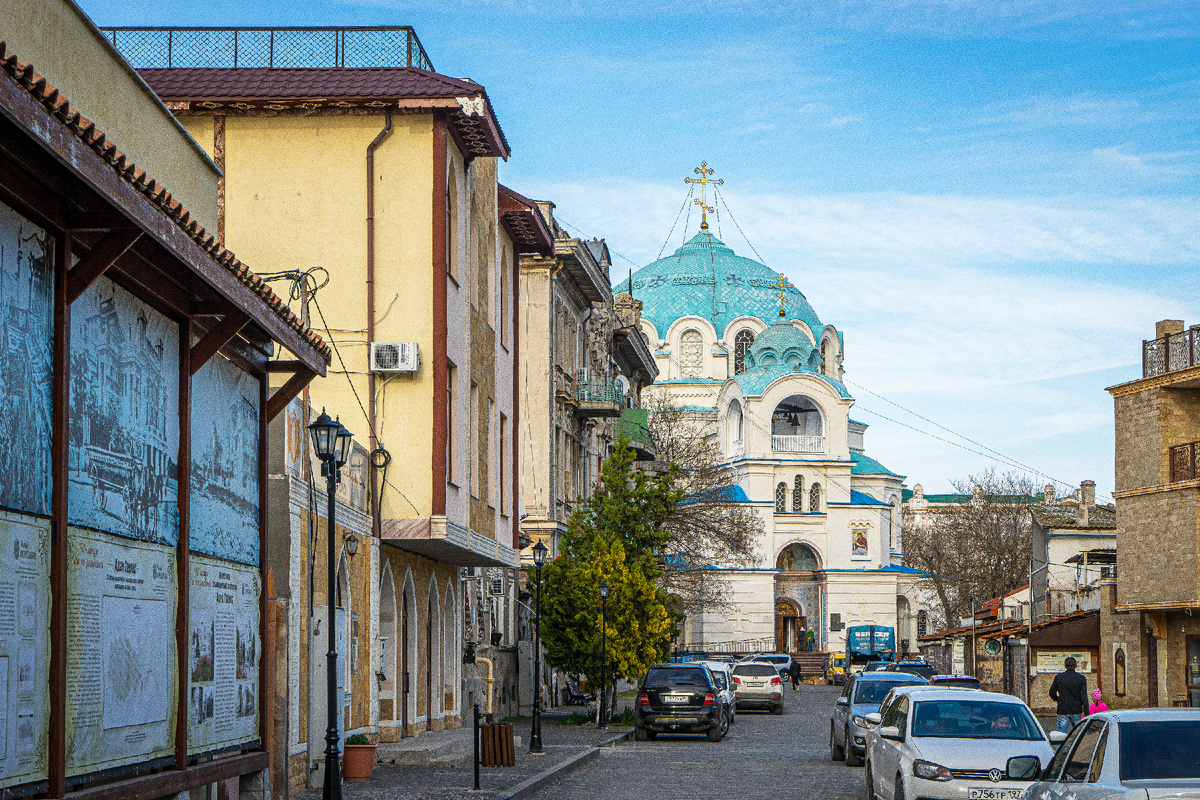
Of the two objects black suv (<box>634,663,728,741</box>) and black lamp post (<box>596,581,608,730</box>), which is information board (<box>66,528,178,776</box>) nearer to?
black suv (<box>634,663,728,741</box>)

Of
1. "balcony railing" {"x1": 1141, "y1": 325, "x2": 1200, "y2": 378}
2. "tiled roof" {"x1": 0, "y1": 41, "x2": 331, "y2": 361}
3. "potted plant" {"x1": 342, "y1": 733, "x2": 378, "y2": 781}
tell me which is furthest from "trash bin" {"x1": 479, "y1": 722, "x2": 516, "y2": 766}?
"balcony railing" {"x1": 1141, "y1": 325, "x2": 1200, "y2": 378}

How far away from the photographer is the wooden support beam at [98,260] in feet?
32.1

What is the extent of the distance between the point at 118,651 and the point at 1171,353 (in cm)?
3580

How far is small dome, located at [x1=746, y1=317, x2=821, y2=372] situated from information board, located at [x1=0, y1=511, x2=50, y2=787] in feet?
271

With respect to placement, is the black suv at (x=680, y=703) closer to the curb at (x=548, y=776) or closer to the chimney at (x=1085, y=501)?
the curb at (x=548, y=776)

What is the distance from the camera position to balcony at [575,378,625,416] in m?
47.5

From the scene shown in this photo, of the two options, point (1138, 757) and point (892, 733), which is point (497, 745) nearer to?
point (892, 733)

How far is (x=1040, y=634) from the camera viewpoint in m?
46.6

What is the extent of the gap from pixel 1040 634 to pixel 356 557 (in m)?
30.5

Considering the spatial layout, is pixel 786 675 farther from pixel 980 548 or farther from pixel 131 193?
pixel 131 193

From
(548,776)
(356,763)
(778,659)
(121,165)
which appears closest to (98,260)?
(121,165)

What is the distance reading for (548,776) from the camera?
21109mm

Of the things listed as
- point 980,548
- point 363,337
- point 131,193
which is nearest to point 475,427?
point 363,337

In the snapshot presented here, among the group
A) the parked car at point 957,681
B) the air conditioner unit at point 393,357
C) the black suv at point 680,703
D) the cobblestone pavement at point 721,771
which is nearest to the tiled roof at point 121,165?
the air conditioner unit at point 393,357
